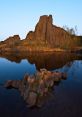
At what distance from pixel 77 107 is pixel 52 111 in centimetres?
406

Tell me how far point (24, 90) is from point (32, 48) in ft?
531

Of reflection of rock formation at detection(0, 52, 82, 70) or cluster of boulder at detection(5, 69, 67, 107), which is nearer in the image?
cluster of boulder at detection(5, 69, 67, 107)

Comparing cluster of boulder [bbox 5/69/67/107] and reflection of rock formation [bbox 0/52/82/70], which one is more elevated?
reflection of rock formation [bbox 0/52/82/70]

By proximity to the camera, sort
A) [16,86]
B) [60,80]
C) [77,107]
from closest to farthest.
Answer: [77,107], [16,86], [60,80]

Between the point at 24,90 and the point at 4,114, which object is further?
the point at 24,90

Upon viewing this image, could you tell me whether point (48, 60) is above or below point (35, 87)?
above

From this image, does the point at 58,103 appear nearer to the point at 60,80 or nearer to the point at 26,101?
the point at 26,101

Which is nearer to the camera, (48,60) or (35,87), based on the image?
(35,87)

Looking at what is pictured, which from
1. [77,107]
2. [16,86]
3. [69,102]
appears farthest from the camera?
[16,86]

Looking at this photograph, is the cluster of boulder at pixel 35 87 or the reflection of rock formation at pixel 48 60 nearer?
the cluster of boulder at pixel 35 87

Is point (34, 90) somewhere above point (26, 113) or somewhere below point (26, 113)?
above

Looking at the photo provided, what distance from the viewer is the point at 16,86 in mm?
42156

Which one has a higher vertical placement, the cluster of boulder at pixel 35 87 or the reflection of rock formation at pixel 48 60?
the reflection of rock formation at pixel 48 60

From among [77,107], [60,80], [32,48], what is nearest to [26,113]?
[77,107]
